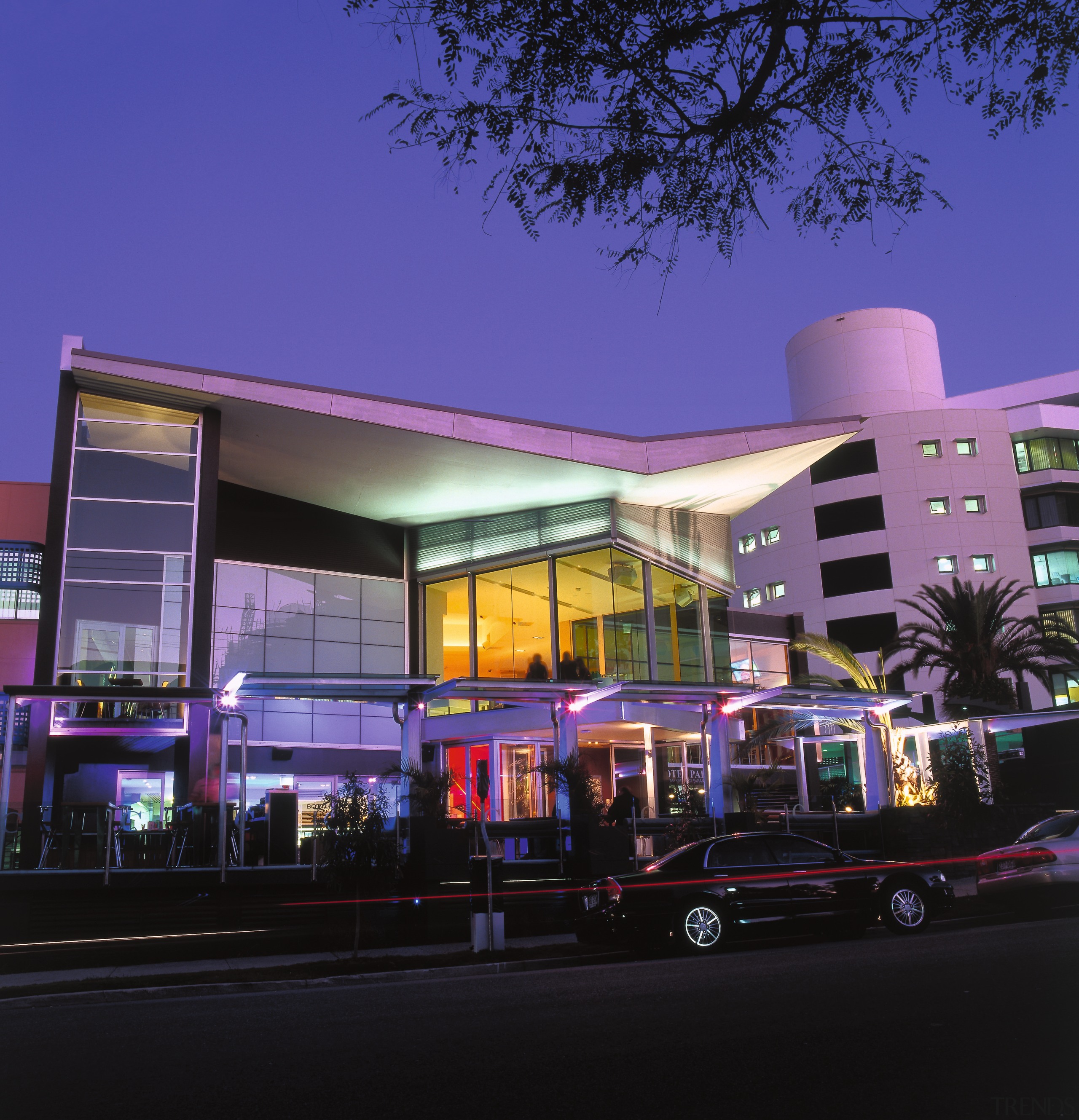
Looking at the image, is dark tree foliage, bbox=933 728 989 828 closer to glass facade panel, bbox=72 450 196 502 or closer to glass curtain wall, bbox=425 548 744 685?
glass curtain wall, bbox=425 548 744 685

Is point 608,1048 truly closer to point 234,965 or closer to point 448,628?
point 234,965

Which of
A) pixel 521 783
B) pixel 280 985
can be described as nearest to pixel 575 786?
pixel 280 985

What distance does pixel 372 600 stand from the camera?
28.3 m

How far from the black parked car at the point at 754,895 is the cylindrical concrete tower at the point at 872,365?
43.8m

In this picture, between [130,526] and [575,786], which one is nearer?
[575,786]

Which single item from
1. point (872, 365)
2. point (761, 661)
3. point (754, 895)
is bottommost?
point (754, 895)

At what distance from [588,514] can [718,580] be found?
5297 mm

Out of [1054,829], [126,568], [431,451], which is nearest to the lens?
[1054,829]

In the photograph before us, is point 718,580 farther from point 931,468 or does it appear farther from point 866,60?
point 931,468

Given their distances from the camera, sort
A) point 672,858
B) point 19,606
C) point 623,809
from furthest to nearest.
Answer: point 19,606
point 623,809
point 672,858

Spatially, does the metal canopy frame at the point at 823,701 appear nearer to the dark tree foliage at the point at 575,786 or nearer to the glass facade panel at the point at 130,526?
the dark tree foliage at the point at 575,786

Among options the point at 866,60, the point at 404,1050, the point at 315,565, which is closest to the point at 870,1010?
the point at 404,1050

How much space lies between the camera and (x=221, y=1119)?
5.50 m

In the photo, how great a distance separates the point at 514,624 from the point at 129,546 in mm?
9479
